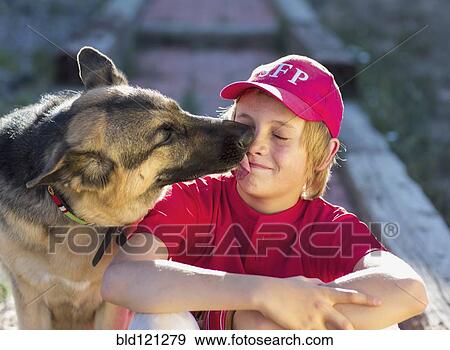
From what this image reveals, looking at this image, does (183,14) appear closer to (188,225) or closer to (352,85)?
(352,85)

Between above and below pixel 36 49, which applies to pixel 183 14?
above

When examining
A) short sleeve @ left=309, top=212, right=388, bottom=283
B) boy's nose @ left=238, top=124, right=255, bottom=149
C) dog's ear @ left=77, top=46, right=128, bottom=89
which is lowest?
short sleeve @ left=309, top=212, right=388, bottom=283

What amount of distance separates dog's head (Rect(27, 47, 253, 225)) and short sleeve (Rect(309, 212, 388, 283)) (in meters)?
0.52

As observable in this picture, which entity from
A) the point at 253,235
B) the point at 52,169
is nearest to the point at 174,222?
the point at 253,235

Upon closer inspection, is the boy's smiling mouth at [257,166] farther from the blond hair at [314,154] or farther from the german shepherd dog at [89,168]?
the blond hair at [314,154]

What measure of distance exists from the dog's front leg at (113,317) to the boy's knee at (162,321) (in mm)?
823

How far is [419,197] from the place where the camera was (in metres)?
5.01

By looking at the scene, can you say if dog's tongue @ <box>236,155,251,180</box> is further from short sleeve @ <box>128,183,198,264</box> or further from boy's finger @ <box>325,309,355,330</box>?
boy's finger @ <box>325,309,355,330</box>

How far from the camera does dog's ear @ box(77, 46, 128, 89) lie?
140 inches

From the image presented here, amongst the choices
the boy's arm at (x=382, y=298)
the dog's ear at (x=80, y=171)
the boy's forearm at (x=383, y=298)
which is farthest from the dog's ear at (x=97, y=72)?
the boy's forearm at (x=383, y=298)

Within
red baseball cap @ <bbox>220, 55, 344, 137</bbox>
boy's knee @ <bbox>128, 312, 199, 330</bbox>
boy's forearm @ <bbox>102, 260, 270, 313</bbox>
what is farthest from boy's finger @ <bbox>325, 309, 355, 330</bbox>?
red baseball cap @ <bbox>220, 55, 344, 137</bbox>

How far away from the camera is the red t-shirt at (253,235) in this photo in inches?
114
